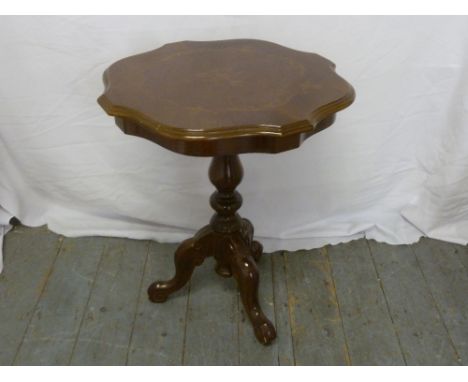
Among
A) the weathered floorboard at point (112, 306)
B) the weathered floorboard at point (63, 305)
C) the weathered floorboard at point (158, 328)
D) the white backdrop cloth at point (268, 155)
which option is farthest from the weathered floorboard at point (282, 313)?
the weathered floorboard at point (63, 305)

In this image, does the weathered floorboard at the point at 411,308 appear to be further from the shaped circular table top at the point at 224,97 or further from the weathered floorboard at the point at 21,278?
the weathered floorboard at the point at 21,278

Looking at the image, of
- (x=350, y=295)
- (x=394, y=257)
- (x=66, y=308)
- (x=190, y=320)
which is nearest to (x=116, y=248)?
(x=66, y=308)

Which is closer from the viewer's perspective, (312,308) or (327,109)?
(327,109)

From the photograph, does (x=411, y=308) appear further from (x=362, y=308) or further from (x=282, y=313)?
(x=282, y=313)

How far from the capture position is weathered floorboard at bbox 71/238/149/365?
4.52ft

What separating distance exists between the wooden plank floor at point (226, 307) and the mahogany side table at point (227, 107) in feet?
0.51

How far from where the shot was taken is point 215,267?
163cm

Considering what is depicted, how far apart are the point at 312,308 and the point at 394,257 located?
42 centimetres

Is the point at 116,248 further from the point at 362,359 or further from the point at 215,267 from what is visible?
the point at 362,359

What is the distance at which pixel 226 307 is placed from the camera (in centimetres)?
151

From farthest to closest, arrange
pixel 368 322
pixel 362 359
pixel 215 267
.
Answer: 1. pixel 215 267
2. pixel 368 322
3. pixel 362 359

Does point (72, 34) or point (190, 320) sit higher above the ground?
point (72, 34)

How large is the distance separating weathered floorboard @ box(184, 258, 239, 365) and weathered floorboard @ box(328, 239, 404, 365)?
0.37m

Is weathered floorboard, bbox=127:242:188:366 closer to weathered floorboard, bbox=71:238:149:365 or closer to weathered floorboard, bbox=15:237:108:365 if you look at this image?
weathered floorboard, bbox=71:238:149:365
